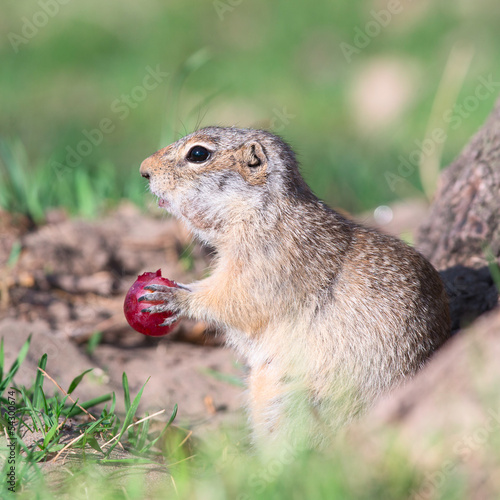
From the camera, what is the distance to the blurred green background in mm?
10648

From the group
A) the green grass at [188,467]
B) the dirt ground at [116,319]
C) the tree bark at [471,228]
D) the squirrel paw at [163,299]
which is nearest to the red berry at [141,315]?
the squirrel paw at [163,299]

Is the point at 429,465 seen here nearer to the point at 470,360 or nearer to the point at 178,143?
the point at 470,360

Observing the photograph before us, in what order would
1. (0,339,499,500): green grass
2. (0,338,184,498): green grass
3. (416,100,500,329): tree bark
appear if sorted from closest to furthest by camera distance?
(0,339,499,500): green grass → (0,338,184,498): green grass → (416,100,500,329): tree bark

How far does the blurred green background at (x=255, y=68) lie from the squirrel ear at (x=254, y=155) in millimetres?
5561

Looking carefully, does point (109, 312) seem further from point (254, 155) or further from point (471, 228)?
point (471, 228)

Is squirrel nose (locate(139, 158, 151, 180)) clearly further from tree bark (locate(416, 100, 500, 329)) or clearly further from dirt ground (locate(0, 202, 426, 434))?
tree bark (locate(416, 100, 500, 329))

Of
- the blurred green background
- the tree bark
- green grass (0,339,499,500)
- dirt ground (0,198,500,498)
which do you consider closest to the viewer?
green grass (0,339,499,500)

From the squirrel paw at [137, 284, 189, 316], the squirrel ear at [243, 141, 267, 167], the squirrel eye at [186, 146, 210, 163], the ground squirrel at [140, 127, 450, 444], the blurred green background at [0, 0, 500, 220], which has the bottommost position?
the squirrel paw at [137, 284, 189, 316]

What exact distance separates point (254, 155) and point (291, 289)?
737 mm

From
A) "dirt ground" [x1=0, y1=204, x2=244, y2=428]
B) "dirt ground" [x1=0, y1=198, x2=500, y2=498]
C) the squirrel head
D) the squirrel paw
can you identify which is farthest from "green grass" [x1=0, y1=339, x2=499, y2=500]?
the squirrel head

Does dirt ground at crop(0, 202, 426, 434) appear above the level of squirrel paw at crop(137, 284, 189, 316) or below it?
below

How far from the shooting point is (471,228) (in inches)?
147

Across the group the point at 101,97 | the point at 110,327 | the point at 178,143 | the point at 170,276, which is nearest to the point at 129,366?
the point at 110,327

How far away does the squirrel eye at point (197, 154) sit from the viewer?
3.53 meters
